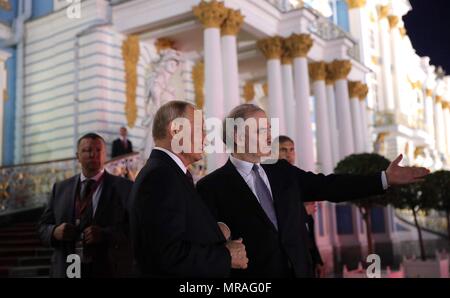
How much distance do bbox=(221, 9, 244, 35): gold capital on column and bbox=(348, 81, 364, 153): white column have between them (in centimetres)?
683

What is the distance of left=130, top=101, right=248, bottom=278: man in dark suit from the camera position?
1.88 metres

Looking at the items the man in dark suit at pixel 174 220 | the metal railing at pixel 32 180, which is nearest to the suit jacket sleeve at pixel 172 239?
the man in dark suit at pixel 174 220

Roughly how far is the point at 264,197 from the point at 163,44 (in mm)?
10536

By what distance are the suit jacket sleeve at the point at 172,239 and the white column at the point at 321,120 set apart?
39.4ft

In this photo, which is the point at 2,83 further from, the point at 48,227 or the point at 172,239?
the point at 172,239

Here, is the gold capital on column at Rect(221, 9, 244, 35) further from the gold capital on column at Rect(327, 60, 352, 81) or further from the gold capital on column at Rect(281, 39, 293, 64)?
the gold capital on column at Rect(327, 60, 352, 81)

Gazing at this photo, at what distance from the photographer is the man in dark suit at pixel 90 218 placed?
304cm

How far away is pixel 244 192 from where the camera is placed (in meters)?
2.45

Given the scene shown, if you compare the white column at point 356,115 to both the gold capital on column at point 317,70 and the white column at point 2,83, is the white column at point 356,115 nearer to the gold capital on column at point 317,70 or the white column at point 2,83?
the gold capital on column at point 317,70

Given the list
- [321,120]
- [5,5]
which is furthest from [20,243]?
[321,120]

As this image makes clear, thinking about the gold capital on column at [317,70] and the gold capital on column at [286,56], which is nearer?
the gold capital on column at [286,56]
